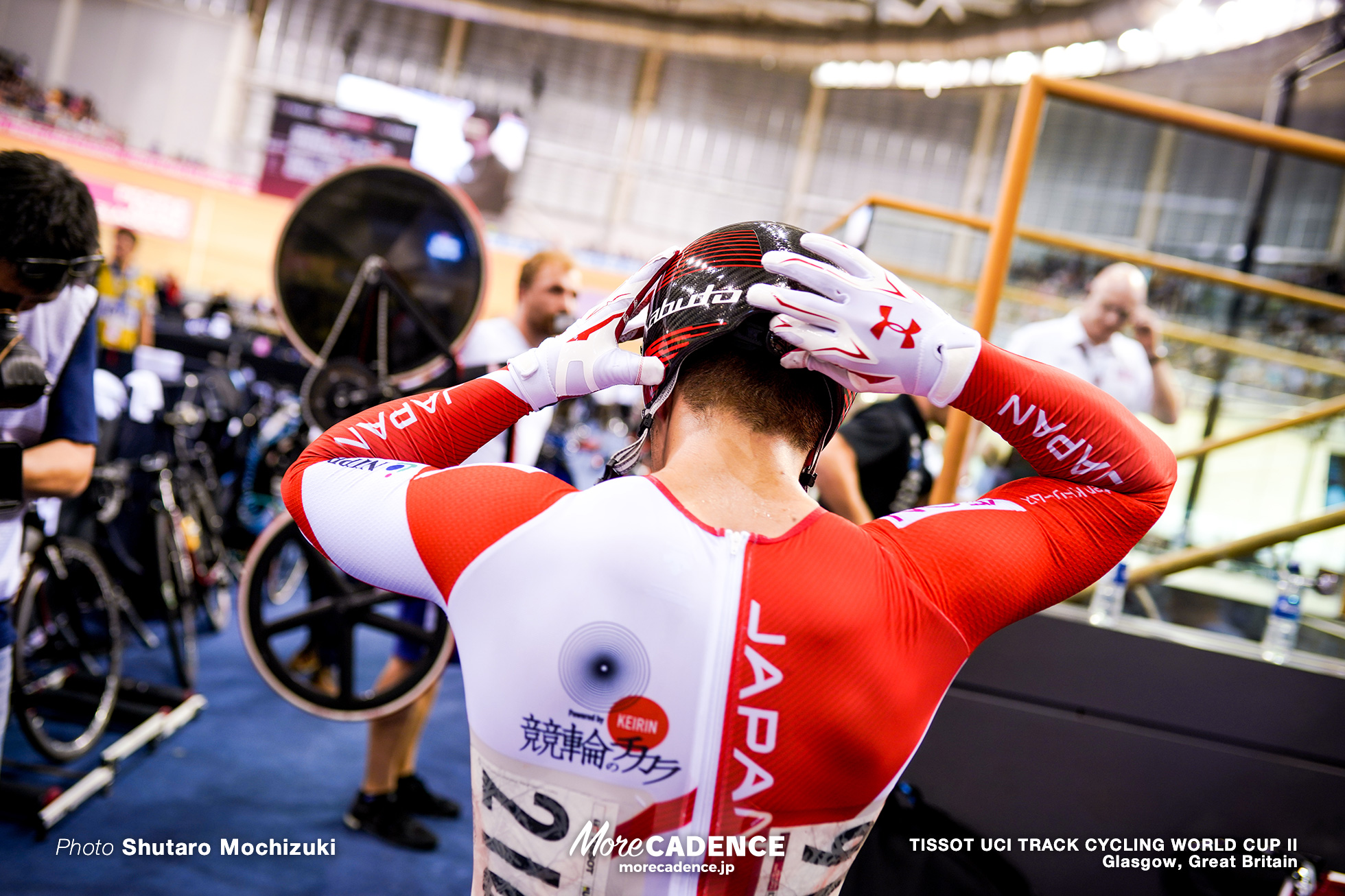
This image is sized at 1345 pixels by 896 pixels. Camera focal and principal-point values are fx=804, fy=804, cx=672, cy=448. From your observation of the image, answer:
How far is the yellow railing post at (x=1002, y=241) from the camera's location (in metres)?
2.41

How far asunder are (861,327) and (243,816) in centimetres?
305

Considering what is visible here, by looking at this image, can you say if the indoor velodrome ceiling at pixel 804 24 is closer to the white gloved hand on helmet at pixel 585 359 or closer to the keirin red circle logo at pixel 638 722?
the white gloved hand on helmet at pixel 585 359

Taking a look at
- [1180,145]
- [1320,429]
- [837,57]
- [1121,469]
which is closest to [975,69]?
[837,57]

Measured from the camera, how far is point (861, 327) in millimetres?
914

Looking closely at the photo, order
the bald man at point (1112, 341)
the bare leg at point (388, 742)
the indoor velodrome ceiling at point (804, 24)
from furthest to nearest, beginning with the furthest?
the indoor velodrome ceiling at point (804, 24) < the bald man at point (1112, 341) < the bare leg at point (388, 742)

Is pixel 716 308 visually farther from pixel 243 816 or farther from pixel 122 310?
pixel 122 310

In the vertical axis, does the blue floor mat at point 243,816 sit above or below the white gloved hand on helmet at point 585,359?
below

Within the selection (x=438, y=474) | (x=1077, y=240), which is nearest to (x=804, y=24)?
(x=1077, y=240)

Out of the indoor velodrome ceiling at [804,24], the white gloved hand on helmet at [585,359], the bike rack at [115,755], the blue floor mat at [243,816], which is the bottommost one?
the blue floor mat at [243,816]

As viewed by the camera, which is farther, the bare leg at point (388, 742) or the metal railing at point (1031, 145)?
the bare leg at point (388, 742)

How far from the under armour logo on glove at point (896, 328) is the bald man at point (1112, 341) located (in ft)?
7.86

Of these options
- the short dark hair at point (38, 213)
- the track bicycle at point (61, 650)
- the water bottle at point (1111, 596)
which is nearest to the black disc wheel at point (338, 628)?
the short dark hair at point (38, 213)

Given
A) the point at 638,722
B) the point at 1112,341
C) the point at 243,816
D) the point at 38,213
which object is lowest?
the point at 243,816

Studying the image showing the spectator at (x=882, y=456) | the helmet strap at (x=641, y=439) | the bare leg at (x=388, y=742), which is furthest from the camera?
the bare leg at (x=388, y=742)
